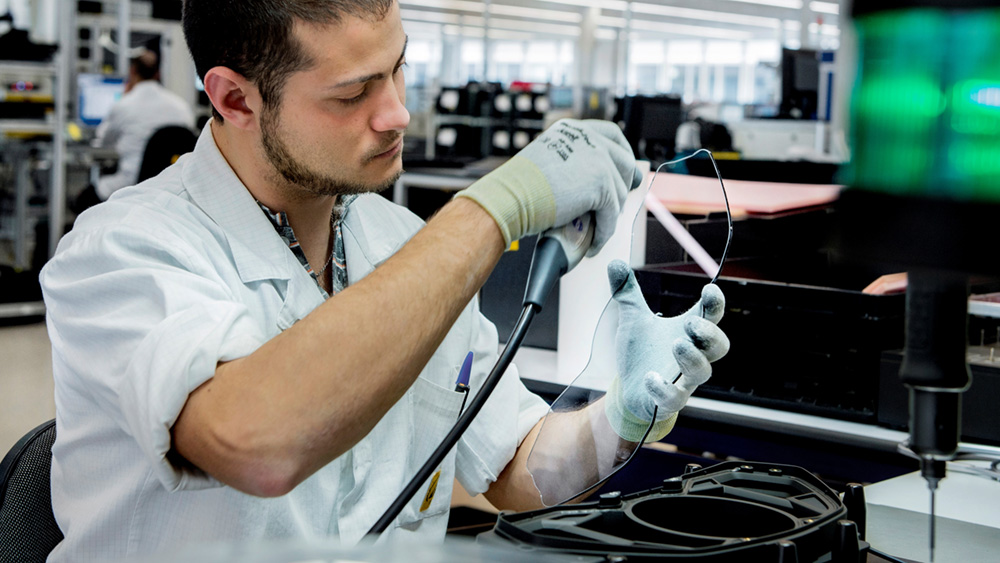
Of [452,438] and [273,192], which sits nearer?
[452,438]

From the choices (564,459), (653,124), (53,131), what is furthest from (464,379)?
(53,131)

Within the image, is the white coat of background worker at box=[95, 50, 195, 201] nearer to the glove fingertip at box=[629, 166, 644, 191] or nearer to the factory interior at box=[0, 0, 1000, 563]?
the factory interior at box=[0, 0, 1000, 563]

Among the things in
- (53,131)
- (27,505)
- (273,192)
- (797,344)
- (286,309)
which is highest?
(53,131)

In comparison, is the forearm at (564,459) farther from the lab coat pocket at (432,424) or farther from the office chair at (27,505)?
the office chair at (27,505)

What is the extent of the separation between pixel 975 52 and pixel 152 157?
16.5 ft

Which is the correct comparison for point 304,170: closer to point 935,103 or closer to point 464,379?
point 464,379

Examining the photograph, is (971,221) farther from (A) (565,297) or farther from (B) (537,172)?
(A) (565,297)

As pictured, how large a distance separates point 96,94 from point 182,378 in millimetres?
7797

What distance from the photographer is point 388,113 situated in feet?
3.08

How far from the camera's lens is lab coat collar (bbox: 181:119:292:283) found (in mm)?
990

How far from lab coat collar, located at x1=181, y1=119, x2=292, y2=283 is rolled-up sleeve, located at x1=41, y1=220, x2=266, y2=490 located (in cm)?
5

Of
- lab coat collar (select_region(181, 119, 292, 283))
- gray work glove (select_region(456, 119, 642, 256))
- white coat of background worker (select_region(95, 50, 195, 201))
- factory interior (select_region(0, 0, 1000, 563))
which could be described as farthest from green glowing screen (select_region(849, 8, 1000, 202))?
white coat of background worker (select_region(95, 50, 195, 201))

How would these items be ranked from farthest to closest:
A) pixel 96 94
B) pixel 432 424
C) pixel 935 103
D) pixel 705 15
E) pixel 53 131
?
pixel 705 15
pixel 96 94
pixel 53 131
pixel 432 424
pixel 935 103

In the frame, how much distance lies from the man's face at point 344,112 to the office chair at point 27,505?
1.37 ft
